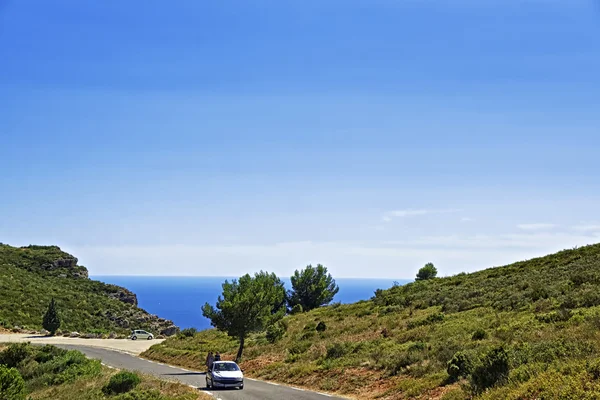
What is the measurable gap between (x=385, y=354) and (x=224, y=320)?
50.9ft

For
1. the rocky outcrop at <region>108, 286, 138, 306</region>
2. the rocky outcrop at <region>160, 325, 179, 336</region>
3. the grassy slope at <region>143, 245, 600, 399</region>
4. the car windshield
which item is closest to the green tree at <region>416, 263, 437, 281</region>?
the grassy slope at <region>143, 245, 600, 399</region>

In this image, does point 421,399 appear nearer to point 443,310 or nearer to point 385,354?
point 385,354

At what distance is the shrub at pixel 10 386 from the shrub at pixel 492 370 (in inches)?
885

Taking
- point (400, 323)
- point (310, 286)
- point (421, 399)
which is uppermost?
point (310, 286)

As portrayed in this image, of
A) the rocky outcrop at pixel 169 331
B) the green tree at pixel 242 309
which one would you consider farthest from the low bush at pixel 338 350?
the rocky outcrop at pixel 169 331

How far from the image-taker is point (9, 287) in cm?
7794

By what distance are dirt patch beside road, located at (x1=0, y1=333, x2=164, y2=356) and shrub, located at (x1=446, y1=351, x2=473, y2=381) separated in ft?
133

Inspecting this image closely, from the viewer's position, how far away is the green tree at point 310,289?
77.3m

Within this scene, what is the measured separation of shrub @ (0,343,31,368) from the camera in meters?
41.2

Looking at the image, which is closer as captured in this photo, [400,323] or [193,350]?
[400,323]

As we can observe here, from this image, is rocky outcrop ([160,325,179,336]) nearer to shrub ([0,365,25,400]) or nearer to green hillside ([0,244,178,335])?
green hillside ([0,244,178,335])

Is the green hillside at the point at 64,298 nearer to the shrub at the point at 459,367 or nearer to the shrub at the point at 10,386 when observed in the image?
the shrub at the point at 10,386

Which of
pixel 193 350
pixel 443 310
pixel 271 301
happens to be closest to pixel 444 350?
pixel 443 310

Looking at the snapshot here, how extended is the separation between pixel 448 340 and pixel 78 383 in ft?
71.3
